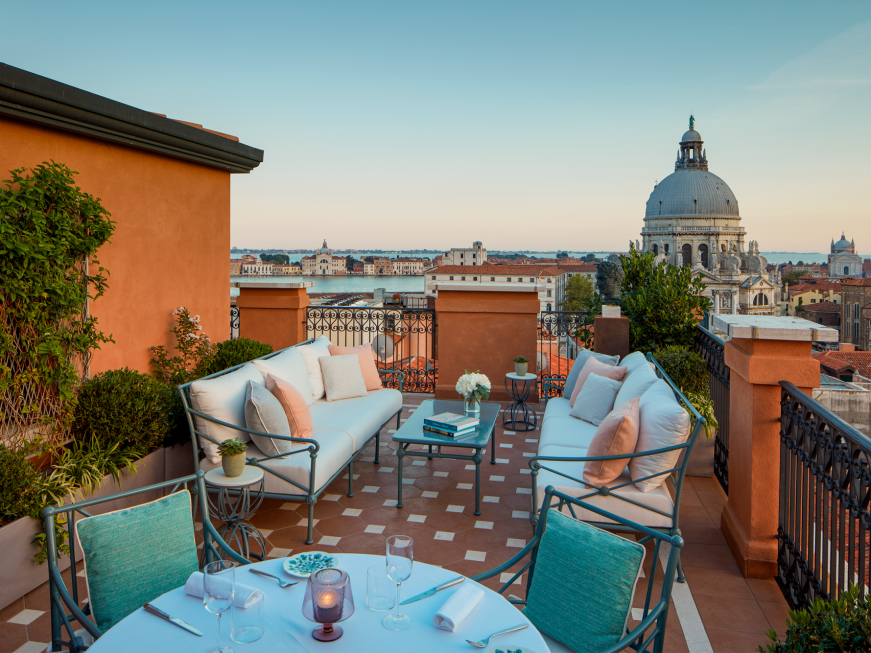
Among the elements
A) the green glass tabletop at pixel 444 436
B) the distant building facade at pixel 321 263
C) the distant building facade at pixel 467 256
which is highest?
the distant building facade at pixel 467 256

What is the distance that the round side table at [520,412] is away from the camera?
6.68 metres

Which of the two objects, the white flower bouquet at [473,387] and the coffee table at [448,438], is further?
the white flower bouquet at [473,387]

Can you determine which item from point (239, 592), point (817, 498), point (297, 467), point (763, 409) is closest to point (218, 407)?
point (297, 467)

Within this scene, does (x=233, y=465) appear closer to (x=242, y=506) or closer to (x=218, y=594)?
(x=242, y=506)

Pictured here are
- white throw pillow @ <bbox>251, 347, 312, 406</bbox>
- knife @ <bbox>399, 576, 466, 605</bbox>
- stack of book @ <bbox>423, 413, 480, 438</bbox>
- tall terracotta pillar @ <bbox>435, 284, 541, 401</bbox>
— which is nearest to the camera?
knife @ <bbox>399, 576, 466, 605</bbox>

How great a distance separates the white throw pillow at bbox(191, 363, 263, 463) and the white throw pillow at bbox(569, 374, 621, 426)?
8.86 ft

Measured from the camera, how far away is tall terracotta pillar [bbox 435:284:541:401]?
7855mm

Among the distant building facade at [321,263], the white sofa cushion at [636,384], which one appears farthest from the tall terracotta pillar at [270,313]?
the distant building facade at [321,263]

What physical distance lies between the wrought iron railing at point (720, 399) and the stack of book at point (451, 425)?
206cm

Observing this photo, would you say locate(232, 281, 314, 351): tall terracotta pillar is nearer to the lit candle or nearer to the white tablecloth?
the white tablecloth

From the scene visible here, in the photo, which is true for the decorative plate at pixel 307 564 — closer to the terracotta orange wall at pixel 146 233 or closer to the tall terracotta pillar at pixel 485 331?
the terracotta orange wall at pixel 146 233

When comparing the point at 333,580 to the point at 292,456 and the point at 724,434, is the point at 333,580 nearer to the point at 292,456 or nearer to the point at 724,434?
the point at 292,456

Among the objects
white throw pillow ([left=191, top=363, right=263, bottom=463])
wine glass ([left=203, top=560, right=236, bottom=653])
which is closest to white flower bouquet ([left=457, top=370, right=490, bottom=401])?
white throw pillow ([left=191, top=363, right=263, bottom=463])

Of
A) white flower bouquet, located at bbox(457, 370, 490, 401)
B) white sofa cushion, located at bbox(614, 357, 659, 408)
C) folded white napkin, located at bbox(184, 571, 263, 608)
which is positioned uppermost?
white sofa cushion, located at bbox(614, 357, 659, 408)
